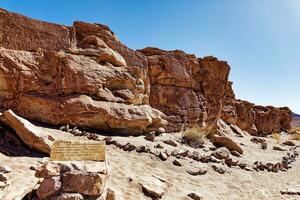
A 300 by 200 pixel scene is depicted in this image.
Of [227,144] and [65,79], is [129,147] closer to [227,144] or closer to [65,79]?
[65,79]

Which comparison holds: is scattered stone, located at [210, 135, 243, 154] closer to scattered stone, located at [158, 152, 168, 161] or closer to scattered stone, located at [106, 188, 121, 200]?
scattered stone, located at [158, 152, 168, 161]

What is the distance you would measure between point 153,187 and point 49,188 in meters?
2.52

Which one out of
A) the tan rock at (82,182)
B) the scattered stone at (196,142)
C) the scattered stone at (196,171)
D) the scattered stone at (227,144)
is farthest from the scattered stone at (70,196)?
the scattered stone at (227,144)

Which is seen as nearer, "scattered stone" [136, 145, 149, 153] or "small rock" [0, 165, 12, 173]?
"small rock" [0, 165, 12, 173]

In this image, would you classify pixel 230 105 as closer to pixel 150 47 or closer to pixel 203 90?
pixel 203 90

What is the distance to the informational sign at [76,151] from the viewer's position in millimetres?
A: 4422

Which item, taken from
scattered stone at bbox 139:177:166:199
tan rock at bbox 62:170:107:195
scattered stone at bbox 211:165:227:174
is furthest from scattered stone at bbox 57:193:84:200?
scattered stone at bbox 211:165:227:174

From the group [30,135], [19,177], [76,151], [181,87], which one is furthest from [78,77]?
[181,87]

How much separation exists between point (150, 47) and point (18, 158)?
11.2 meters

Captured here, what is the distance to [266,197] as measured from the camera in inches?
289

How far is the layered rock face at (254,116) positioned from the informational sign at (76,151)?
2309 cm

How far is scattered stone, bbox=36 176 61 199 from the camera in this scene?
3.86 meters

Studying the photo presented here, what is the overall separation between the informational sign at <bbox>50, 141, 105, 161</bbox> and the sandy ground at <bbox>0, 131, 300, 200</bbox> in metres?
0.70

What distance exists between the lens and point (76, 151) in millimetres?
4539
